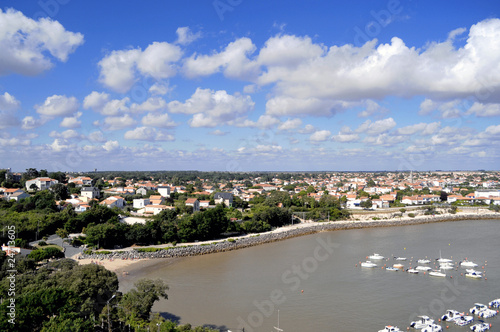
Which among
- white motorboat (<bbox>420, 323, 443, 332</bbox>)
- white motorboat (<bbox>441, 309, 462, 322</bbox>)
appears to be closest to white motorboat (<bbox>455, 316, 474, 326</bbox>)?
white motorboat (<bbox>441, 309, 462, 322</bbox>)

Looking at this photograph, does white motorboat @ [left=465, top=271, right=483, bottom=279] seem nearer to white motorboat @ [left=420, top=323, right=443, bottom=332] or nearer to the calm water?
the calm water

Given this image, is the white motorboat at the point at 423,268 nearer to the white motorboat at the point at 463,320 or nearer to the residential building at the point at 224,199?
the white motorboat at the point at 463,320

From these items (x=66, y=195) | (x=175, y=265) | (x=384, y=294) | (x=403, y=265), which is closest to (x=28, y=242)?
(x=175, y=265)

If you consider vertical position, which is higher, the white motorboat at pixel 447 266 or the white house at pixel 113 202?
the white house at pixel 113 202

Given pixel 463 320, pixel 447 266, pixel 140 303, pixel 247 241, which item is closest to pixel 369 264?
pixel 447 266

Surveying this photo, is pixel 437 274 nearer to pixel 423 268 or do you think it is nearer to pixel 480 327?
pixel 423 268

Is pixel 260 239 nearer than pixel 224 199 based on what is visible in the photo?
Yes

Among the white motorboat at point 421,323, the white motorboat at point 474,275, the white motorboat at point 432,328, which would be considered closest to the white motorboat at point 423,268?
the white motorboat at point 474,275
